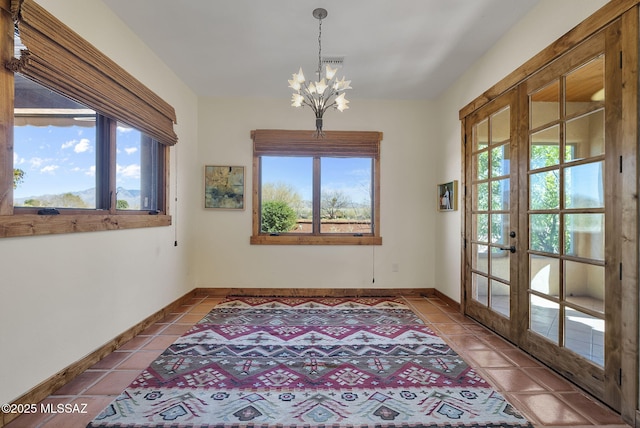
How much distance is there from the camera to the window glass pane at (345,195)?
179 inches

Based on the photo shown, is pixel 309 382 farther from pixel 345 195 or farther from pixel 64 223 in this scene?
pixel 345 195

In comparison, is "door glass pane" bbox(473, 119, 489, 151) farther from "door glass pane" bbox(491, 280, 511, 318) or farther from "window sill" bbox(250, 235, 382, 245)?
"window sill" bbox(250, 235, 382, 245)

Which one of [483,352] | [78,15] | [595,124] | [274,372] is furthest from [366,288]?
[78,15]

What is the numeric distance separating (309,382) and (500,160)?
2689mm

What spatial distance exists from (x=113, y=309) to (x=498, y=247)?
362 cm

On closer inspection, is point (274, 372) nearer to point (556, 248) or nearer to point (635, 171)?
point (556, 248)

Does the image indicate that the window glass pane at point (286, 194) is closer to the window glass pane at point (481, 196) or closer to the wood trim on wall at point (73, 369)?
the wood trim on wall at point (73, 369)

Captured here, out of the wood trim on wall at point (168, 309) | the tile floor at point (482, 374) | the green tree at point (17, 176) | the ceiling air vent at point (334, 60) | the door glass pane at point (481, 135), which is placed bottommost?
the tile floor at point (482, 374)

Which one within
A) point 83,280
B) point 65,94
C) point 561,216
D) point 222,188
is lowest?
point 83,280

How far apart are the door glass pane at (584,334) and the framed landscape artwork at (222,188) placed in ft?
12.4

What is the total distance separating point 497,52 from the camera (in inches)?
118

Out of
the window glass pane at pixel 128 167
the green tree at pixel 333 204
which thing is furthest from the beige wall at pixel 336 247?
the window glass pane at pixel 128 167

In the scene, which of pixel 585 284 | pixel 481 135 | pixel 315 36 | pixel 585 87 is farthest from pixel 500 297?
pixel 315 36

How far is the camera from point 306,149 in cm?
441
